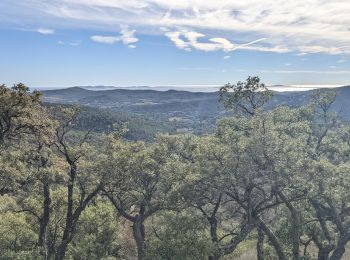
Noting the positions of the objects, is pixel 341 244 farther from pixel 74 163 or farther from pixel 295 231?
pixel 74 163

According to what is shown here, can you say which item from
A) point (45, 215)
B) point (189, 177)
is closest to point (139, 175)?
point (189, 177)

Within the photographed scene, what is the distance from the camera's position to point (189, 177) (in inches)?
1198

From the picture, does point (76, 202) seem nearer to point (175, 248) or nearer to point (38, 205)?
point (38, 205)

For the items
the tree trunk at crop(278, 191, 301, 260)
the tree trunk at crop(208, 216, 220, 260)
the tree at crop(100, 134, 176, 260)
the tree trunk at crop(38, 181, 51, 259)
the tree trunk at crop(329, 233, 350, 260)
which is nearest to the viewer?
the tree trunk at crop(208, 216, 220, 260)

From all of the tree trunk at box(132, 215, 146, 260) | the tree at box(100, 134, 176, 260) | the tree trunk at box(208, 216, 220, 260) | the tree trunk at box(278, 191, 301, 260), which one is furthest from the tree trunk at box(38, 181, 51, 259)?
the tree trunk at box(278, 191, 301, 260)

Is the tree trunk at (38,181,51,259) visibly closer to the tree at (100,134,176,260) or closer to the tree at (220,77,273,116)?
the tree at (100,134,176,260)

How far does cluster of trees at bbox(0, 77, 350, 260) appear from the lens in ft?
97.7

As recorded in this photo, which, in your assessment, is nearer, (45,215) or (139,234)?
(139,234)

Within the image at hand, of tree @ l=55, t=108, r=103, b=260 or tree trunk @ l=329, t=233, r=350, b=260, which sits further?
tree @ l=55, t=108, r=103, b=260

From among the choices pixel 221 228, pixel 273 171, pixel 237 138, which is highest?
pixel 237 138

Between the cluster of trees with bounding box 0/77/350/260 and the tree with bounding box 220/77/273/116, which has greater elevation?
the tree with bounding box 220/77/273/116

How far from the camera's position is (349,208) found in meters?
33.7

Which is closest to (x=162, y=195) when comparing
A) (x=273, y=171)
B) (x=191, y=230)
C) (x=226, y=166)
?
(x=191, y=230)

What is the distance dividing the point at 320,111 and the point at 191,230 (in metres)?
25.5
